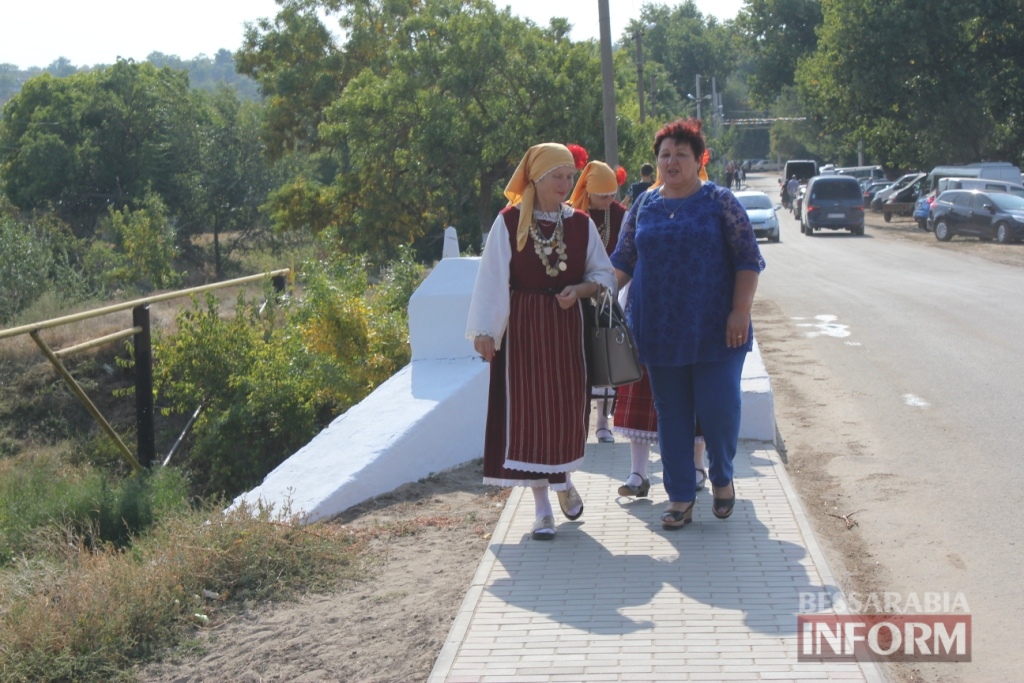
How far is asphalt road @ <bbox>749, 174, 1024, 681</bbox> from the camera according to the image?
16.1 feet

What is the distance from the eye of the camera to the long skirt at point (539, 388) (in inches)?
208

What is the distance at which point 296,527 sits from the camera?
522cm

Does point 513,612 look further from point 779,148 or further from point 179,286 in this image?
point 779,148

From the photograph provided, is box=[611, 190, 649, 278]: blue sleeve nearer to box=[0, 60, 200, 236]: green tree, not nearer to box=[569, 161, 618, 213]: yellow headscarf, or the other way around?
box=[569, 161, 618, 213]: yellow headscarf

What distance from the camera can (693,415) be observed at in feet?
17.6

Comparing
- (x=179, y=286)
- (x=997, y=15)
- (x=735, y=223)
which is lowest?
(x=179, y=286)

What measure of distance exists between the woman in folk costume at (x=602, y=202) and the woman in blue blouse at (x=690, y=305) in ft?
3.88

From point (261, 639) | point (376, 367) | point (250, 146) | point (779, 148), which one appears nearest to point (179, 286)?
point (250, 146)

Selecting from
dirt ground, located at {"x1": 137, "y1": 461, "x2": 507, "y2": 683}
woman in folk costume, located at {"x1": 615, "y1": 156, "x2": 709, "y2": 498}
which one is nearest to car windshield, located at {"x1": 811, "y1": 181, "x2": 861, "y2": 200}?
woman in folk costume, located at {"x1": 615, "y1": 156, "x2": 709, "y2": 498}

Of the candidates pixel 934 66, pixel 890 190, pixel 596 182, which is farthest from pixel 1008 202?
pixel 596 182

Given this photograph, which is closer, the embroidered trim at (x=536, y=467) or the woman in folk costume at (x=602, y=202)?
the embroidered trim at (x=536, y=467)

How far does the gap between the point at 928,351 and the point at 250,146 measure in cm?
3518

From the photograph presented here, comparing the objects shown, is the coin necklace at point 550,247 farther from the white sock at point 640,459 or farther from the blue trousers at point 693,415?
the white sock at point 640,459

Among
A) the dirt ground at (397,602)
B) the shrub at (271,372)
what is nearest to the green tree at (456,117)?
the shrub at (271,372)
